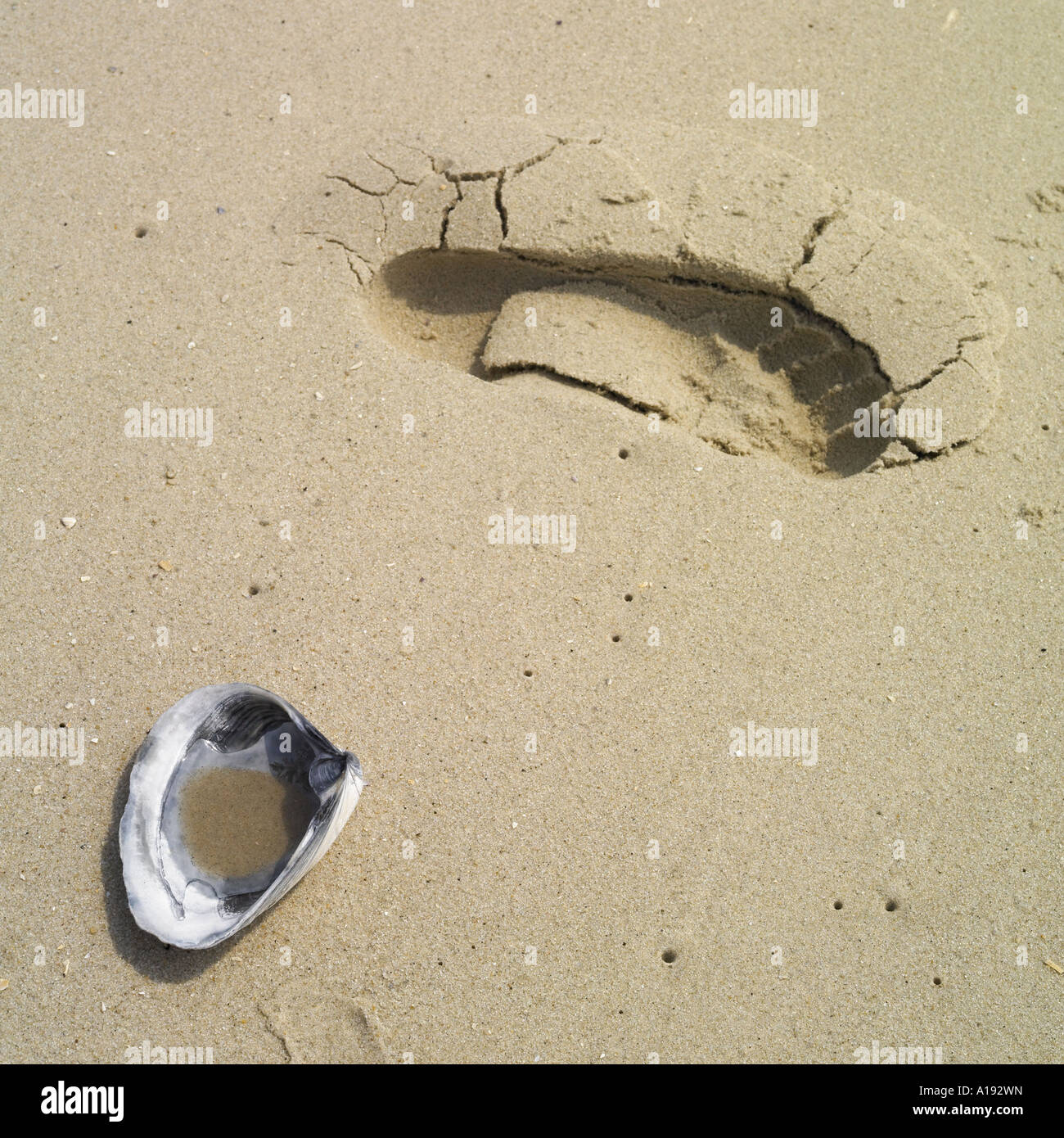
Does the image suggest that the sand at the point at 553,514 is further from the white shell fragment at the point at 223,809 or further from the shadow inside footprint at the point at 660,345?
the white shell fragment at the point at 223,809

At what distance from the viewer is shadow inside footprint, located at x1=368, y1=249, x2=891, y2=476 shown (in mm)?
3145

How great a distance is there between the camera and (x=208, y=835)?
2537mm

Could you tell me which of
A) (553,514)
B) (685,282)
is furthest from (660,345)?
(553,514)

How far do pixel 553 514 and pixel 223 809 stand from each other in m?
1.31

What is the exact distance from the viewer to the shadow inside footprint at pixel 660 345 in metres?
3.14

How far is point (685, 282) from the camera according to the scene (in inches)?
129

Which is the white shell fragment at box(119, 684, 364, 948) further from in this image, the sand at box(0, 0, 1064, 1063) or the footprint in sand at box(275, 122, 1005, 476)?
the footprint in sand at box(275, 122, 1005, 476)

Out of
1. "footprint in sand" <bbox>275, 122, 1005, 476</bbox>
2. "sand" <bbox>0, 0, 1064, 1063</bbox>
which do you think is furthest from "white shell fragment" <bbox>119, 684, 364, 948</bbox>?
"footprint in sand" <bbox>275, 122, 1005, 476</bbox>

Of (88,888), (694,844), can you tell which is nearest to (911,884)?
(694,844)

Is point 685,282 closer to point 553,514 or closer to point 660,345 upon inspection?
point 660,345

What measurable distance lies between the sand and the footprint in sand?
2 centimetres

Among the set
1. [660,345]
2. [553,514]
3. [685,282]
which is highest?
[685,282]

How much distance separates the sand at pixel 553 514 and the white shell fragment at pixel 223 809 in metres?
0.15

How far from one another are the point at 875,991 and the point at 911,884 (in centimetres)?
31
